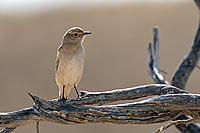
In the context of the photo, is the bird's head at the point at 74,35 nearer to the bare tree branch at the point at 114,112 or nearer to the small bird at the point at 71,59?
the small bird at the point at 71,59

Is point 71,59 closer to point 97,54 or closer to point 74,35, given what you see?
point 74,35

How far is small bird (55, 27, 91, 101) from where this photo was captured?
514 cm

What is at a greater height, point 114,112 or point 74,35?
point 74,35

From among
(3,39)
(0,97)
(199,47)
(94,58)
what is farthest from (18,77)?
(199,47)

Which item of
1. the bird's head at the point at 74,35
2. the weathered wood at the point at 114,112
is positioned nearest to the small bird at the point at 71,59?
the bird's head at the point at 74,35

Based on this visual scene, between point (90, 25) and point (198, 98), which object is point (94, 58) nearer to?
point (90, 25)

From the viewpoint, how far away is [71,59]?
5156 mm

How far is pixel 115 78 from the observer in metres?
15.4

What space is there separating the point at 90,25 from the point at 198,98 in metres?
17.1

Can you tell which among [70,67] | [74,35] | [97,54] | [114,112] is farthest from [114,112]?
[97,54]

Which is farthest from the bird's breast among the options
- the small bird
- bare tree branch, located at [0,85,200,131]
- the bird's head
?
bare tree branch, located at [0,85,200,131]

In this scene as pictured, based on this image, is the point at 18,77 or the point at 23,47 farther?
the point at 23,47

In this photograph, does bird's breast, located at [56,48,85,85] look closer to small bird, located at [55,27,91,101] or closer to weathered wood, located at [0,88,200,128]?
small bird, located at [55,27,91,101]

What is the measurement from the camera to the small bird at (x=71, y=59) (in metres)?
5.14
